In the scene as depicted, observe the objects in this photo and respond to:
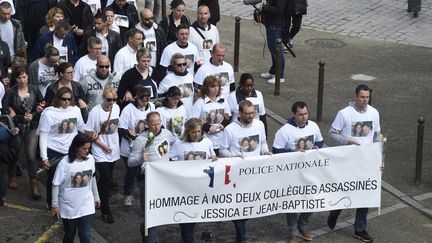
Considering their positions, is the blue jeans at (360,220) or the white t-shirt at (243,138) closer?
the white t-shirt at (243,138)

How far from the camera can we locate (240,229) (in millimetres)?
11633

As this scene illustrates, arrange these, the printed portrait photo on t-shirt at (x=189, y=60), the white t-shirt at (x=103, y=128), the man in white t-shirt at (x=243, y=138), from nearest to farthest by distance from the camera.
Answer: the man in white t-shirt at (x=243, y=138) → the white t-shirt at (x=103, y=128) → the printed portrait photo on t-shirt at (x=189, y=60)

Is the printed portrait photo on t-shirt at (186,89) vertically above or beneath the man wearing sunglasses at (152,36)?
beneath

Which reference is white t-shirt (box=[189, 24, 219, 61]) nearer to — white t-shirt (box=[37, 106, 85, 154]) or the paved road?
white t-shirt (box=[37, 106, 85, 154])

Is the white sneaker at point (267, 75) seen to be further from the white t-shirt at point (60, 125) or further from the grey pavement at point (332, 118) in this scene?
the white t-shirt at point (60, 125)

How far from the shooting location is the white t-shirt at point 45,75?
1320cm

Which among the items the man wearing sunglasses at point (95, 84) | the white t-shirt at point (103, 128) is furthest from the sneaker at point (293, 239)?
the man wearing sunglasses at point (95, 84)

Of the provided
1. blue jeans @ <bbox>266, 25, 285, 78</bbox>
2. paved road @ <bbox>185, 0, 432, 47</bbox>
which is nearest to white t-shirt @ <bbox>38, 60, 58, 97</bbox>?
blue jeans @ <bbox>266, 25, 285, 78</bbox>

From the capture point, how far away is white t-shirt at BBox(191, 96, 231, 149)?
12.4 m

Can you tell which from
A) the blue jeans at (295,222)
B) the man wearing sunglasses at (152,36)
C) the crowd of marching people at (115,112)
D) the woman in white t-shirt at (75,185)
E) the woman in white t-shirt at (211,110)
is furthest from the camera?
the man wearing sunglasses at (152,36)

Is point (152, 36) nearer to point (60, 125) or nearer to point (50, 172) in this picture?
point (60, 125)

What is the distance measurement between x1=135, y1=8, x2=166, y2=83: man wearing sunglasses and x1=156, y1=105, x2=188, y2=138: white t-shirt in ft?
7.74

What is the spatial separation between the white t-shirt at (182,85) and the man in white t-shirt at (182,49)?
2.68 feet

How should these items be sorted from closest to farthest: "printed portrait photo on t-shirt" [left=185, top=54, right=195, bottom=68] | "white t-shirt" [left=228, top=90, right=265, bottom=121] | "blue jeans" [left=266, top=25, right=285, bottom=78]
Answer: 1. "white t-shirt" [left=228, top=90, right=265, bottom=121]
2. "printed portrait photo on t-shirt" [left=185, top=54, right=195, bottom=68]
3. "blue jeans" [left=266, top=25, right=285, bottom=78]
